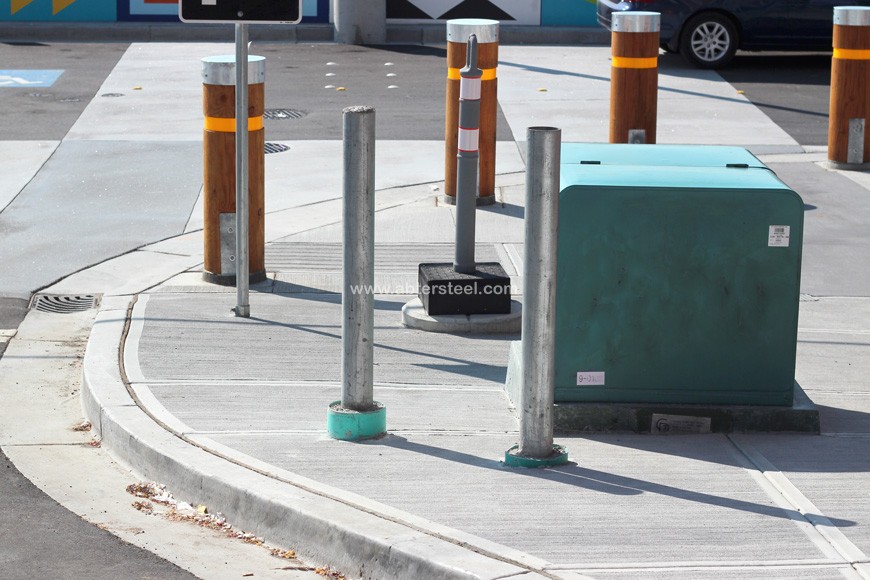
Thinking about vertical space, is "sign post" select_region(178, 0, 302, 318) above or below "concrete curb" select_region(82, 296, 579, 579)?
above

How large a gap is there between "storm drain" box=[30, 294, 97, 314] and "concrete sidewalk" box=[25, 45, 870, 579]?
0.80 feet

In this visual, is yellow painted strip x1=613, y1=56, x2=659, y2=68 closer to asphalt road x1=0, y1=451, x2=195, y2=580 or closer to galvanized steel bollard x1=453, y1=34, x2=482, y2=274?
galvanized steel bollard x1=453, y1=34, x2=482, y2=274

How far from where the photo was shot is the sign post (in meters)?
6.99

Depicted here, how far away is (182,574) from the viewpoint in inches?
182

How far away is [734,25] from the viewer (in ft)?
56.4

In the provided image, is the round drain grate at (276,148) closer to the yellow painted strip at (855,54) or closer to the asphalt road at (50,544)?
the asphalt road at (50,544)

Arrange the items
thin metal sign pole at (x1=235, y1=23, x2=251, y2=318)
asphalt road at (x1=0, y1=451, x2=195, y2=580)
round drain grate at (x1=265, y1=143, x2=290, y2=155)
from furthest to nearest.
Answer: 1. round drain grate at (x1=265, y1=143, x2=290, y2=155)
2. thin metal sign pole at (x1=235, y1=23, x2=251, y2=318)
3. asphalt road at (x1=0, y1=451, x2=195, y2=580)

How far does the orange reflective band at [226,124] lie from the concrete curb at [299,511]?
2.26 m

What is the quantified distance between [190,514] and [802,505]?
89.9 inches

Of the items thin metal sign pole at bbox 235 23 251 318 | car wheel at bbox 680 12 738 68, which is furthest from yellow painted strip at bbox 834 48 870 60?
car wheel at bbox 680 12 738 68

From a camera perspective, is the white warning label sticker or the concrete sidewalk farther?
the white warning label sticker

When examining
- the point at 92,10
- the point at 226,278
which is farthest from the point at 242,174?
the point at 92,10

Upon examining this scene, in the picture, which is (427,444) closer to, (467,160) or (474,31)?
(467,160)

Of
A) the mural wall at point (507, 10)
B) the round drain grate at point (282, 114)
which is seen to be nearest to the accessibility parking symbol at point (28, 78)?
the round drain grate at point (282, 114)
